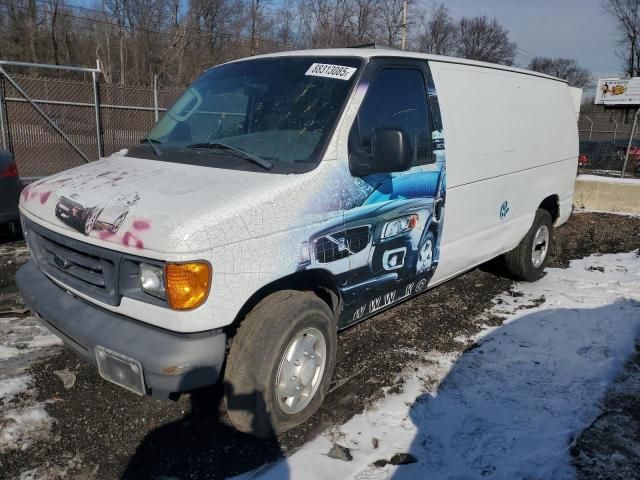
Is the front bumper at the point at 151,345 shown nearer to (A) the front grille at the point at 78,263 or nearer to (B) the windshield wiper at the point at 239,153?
(A) the front grille at the point at 78,263

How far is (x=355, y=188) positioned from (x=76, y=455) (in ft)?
7.04

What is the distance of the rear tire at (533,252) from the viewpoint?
5.46 metres

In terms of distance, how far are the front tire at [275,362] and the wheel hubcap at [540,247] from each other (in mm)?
3582

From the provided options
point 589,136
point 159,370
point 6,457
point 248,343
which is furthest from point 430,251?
point 589,136

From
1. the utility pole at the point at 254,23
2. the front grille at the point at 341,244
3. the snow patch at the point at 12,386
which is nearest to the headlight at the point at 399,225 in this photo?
the front grille at the point at 341,244

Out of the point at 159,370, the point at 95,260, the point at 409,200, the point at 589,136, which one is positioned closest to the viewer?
the point at 159,370

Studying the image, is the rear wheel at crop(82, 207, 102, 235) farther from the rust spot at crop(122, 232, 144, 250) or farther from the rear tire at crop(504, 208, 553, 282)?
the rear tire at crop(504, 208, 553, 282)

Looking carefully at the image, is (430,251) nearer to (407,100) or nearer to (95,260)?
(407,100)

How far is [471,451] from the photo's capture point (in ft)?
9.45

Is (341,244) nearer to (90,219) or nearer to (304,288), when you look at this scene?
(304,288)

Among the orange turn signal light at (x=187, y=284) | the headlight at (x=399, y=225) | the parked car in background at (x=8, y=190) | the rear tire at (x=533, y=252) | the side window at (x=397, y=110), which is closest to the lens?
the orange turn signal light at (x=187, y=284)

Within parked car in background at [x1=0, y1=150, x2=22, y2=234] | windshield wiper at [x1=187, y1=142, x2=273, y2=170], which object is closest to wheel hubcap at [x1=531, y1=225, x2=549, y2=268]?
windshield wiper at [x1=187, y1=142, x2=273, y2=170]

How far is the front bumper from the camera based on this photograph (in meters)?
2.42

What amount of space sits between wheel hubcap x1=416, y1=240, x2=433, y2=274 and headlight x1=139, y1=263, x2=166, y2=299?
195 centimetres
